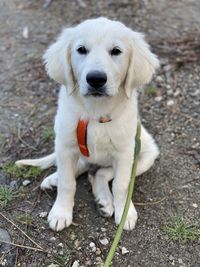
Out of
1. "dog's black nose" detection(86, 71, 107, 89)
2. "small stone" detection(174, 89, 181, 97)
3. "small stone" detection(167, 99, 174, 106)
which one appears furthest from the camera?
"small stone" detection(174, 89, 181, 97)

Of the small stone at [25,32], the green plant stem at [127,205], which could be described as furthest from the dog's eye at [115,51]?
the small stone at [25,32]

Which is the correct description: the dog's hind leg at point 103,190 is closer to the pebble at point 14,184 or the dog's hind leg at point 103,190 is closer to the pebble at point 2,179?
the pebble at point 14,184

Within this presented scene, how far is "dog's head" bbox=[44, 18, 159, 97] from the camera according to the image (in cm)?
286

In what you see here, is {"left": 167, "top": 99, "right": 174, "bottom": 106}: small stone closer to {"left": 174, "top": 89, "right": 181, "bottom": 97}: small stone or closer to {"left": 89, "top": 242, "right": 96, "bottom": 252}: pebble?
{"left": 174, "top": 89, "right": 181, "bottom": 97}: small stone

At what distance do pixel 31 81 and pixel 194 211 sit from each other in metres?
2.16

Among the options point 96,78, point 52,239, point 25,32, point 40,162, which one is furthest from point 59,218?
point 25,32

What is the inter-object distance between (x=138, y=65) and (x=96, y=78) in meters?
0.37

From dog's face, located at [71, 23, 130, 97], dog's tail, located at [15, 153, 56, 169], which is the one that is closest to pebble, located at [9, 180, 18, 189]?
dog's tail, located at [15, 153, 56, 169]

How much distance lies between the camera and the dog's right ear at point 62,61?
3.06 m

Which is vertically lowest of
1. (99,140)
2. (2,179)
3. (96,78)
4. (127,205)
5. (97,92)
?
(2,179)

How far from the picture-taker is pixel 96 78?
282 centimetres

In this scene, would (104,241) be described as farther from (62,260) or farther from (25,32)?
(25,32)

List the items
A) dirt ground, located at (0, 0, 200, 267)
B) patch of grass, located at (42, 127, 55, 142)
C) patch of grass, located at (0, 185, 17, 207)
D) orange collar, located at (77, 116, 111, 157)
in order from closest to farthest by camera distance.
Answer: orange collar, located at (77, 116, 111, 157) → dirt ground, located at (0, 0, 200, 267) → patch of grass, located at (0, 185, 17, 207) → patch of grass, located at (42, 127, 55, 142)

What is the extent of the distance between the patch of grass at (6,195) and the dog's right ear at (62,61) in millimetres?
986
